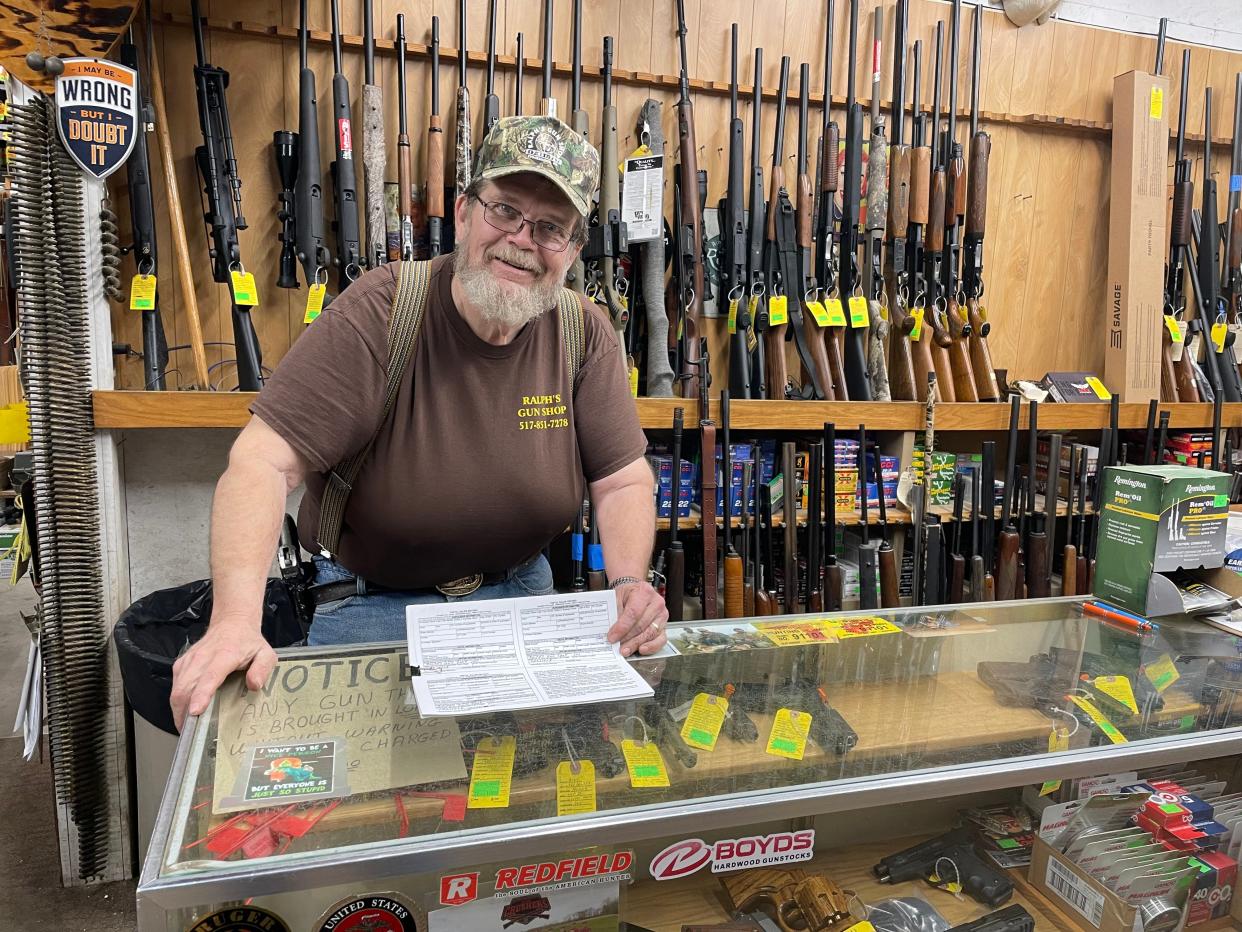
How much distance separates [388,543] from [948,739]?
3.17 feet

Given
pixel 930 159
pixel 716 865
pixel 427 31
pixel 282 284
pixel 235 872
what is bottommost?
pixel 716 865

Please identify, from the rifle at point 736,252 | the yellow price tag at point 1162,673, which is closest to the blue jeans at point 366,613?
the yellow price tag at point 1162,673

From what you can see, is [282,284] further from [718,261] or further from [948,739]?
[948,739]

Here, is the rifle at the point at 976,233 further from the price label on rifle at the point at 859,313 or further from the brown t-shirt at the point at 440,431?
the brown t-shirt at the point at 440,431

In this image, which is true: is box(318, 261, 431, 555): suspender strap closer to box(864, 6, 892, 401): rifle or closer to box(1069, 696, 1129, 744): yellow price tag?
box(1069, 696, 1129, 744): yellow price tag

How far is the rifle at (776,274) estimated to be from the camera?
10.00 feet

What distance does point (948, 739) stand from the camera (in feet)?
3.28

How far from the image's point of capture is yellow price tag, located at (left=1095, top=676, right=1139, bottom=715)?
3.69 ft

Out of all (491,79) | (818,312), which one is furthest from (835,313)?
(491,79)

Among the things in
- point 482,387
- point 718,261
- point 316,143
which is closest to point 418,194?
point 316,143

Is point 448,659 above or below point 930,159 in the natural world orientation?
below

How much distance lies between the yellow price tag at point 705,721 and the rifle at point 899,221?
2.35m

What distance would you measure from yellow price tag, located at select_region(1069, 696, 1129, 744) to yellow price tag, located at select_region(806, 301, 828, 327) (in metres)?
2.13

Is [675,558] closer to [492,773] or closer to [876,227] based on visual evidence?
[876,227]
